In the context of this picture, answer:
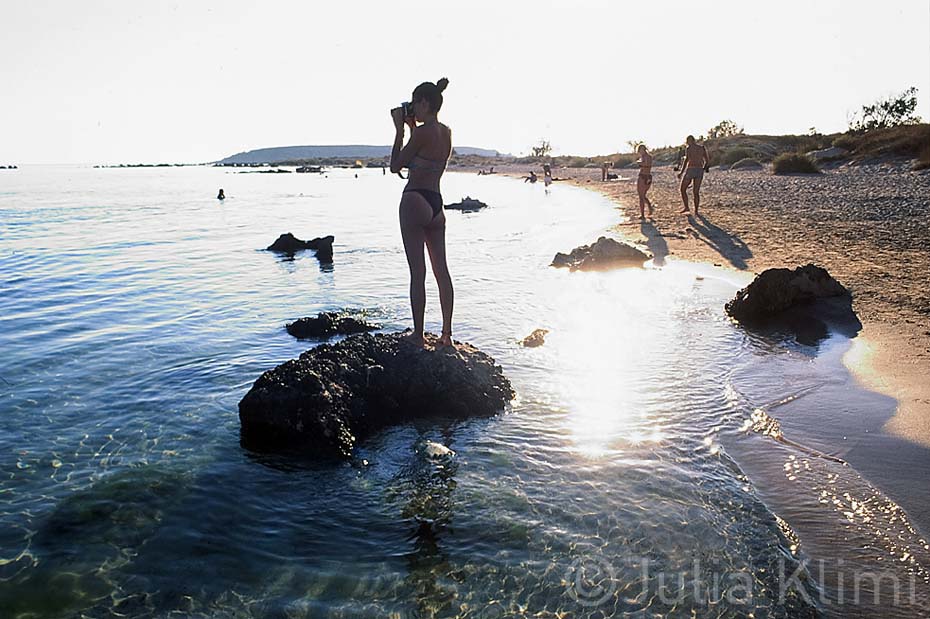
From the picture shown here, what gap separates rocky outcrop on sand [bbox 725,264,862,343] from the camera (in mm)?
8266

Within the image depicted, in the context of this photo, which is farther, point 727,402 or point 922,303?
point 922,303

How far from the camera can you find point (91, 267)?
1645cm

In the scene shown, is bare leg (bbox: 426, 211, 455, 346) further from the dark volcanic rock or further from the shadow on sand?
the shadow on sand

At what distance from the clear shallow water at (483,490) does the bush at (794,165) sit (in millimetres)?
27565

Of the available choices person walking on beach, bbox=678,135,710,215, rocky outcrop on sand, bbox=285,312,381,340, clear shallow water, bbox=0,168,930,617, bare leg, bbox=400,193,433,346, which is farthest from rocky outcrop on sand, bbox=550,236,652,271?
bare leg, bbox=400,193,433,346

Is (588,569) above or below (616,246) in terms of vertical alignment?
below


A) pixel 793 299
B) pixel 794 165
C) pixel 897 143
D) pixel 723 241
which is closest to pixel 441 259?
pixel 793 299

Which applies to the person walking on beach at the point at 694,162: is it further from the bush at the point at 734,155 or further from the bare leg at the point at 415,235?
the bush at the point at 734,155

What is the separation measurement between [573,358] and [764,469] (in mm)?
3133

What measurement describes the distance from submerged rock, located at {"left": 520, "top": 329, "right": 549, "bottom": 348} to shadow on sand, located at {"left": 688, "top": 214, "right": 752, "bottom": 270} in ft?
18.0

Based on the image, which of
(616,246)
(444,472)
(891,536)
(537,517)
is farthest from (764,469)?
(616,246)

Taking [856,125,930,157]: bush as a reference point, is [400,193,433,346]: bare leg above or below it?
below

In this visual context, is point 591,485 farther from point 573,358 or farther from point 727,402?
point 573,358

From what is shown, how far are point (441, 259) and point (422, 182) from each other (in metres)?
0.79
